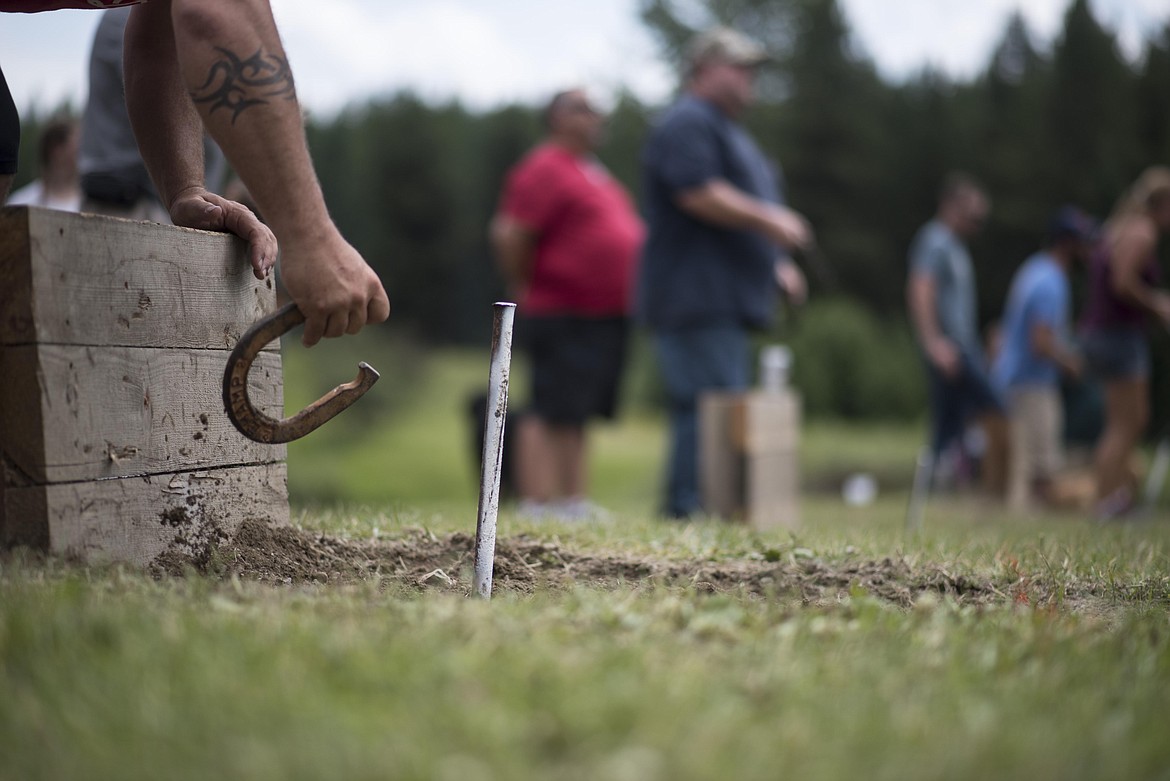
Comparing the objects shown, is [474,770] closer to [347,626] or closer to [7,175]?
[347,626]

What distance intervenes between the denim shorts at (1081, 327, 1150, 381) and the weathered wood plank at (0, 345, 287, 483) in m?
7.01

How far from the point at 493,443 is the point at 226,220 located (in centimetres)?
96

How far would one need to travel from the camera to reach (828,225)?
2503cm

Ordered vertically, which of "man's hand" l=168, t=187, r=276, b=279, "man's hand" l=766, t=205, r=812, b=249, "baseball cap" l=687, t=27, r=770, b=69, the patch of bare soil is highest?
"baseball cap" l=687, t=27, r=770, b=69

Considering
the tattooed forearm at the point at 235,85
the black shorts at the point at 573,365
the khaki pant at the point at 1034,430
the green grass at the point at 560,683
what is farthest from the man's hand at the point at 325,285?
the khaki pant at the point at 1034,430

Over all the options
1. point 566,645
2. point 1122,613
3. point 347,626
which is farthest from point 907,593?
point 347,626

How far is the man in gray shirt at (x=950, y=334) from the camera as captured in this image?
9281mm

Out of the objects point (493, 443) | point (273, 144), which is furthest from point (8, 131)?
point (493, 443)

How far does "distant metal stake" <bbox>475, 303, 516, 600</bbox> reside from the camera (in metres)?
2.57

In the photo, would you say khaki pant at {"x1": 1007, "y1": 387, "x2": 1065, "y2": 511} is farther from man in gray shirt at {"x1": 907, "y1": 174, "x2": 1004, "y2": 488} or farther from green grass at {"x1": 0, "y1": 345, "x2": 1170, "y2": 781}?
green grass at {"x1": 0, "y1": 345, "x2": 1170, "y2": 781}

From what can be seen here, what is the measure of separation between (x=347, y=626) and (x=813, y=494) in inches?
499

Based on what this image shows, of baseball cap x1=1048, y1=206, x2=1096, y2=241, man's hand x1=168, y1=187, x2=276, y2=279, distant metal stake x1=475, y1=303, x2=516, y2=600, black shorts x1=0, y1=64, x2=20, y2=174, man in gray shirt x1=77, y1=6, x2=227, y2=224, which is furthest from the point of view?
baseball cap x1=1048, y1=206, x2=1096, y2=241

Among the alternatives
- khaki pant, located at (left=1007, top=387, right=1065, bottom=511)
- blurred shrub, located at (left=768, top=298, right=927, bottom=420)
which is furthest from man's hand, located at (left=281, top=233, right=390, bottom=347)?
blurred shrub, located at (left=768, top=298, right=927, bottom=420)

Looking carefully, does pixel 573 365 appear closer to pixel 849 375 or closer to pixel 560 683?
pixel 560 683
